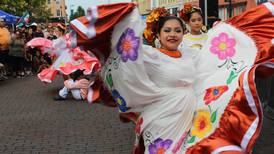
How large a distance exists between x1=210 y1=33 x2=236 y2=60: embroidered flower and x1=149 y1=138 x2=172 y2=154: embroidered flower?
0.80 m

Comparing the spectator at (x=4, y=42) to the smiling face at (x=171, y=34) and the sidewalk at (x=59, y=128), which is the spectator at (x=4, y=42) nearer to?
the sidewalk at (x=59, y=128)

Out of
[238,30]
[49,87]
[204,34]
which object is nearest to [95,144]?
[204,34]

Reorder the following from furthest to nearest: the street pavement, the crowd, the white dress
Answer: the crowd → the street pavement → the white dress

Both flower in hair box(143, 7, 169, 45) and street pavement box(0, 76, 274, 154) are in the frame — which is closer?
flower in hair box(143, 7, 169, 45)

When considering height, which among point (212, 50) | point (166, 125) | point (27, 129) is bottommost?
point (27, 129)

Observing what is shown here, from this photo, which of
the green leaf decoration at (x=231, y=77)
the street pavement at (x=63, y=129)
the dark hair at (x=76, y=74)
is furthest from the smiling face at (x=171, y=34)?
the dark hair at (x=76, y=74)

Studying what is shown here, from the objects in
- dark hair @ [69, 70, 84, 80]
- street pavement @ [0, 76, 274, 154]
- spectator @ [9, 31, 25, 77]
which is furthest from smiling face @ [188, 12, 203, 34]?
spectator @ [9, 31, 25, 77]

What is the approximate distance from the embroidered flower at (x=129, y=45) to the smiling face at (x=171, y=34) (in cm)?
36

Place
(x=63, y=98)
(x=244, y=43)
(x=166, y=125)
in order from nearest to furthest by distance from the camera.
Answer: (x=166, y=125) < (x=244, y=43) < (x=63, y=98)

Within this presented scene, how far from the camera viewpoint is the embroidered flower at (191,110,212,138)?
3098 mm

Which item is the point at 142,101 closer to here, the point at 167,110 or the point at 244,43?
the point at 167,110

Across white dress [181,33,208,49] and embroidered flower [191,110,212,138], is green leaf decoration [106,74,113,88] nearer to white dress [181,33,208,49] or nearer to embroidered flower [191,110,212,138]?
embroidered flower [191,110,212,138]

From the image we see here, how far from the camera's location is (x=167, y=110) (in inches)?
126

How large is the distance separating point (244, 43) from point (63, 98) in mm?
5592
